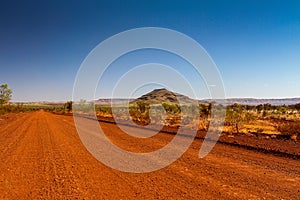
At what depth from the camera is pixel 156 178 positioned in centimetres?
676

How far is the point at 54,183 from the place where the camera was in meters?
6.42

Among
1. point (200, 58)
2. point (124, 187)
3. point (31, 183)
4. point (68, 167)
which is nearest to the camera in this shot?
point (124, 187)

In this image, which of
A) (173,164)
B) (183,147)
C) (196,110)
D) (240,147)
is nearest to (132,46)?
(183,147)

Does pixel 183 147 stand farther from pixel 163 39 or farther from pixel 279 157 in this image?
pixel 163 39

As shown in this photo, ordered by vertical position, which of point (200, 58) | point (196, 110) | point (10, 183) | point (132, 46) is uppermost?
point (132, 46)

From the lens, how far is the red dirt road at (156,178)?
5.62 meters

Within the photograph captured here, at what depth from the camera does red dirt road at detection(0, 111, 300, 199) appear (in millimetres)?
5625

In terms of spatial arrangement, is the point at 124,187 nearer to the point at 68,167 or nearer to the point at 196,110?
the point at 68,167

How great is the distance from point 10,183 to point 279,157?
785cm

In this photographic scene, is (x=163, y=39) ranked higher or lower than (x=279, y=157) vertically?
higher

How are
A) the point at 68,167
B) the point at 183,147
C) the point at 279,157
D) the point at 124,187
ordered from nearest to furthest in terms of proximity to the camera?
the point at 124,187 → the point at 68,167 → the point at 279,157 → the point at 183,147

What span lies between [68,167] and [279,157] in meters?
6.57

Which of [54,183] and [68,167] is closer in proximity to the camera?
[54,183]

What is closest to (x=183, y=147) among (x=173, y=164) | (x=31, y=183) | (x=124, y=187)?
(x=173, y=164)
